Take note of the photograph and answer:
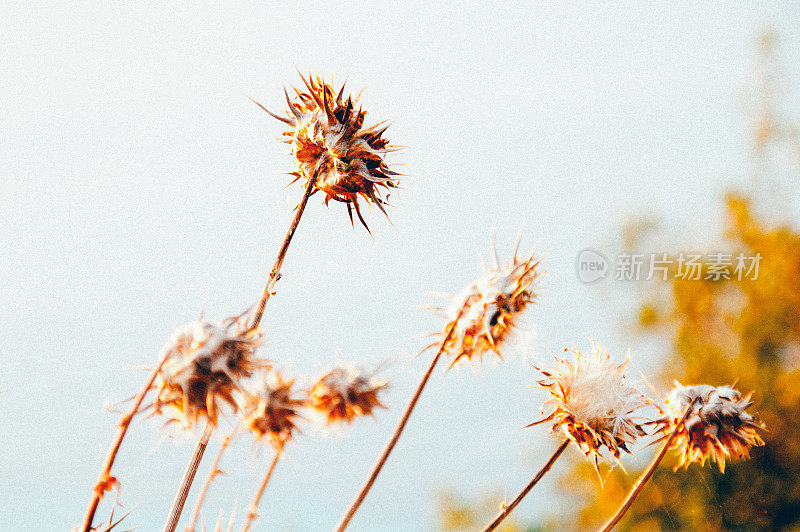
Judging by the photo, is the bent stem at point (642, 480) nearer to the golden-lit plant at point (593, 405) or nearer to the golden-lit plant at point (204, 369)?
the golden-lit plant at point (593, 405)

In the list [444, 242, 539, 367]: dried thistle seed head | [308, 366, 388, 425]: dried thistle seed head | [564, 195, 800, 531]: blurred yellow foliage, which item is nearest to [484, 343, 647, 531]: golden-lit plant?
[444, 242, 539, 367]: dried thistle seed head

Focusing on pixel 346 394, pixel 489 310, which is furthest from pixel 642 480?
pixel 346 394

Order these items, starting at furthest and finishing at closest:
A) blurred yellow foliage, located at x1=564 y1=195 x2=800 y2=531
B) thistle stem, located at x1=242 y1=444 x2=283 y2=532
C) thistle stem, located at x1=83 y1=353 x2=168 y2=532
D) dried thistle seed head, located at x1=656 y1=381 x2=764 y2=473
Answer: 1. blurred yellow foliage, located at x1=564 y1=195 x2=800 y2=531
2. dried thistle seed head, located at x1=656 y1=381 x2=764 y2=473
3. thistle stem, located at x1=242 y1=444 x2=283 y2=532
4. thistle stem, located at x1=83 y1=353 x2=168 y2=532

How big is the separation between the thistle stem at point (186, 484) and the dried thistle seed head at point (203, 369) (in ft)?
0.34

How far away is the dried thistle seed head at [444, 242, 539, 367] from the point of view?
1054 mm

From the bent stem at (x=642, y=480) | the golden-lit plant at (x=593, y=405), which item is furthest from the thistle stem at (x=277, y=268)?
the bent stem at (x=642, y=480)

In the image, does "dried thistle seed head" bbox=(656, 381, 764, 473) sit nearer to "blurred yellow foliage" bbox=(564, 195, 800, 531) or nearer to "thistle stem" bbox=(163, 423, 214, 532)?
"thistle stem" bbox=(163, 423, 214, 532)

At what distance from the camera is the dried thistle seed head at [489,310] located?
1.05 m

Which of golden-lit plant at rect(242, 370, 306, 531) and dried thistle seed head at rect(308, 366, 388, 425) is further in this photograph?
dried thistle seed head at rect(308, 366, 388, 425)

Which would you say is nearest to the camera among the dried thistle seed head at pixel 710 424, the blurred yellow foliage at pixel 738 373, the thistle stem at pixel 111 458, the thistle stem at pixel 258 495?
the thistle stem at pixel 111 458

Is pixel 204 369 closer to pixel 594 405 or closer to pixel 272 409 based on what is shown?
pixel 272 409

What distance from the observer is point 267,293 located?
1.10 meters

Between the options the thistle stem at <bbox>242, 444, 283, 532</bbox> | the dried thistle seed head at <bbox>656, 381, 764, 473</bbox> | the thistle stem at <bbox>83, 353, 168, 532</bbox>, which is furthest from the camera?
the dried thistle seed head at <bbox>656, 381, 764, 473</bbox>
